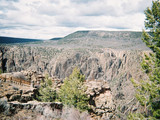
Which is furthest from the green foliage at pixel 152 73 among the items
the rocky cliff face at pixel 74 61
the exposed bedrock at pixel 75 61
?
the exposed bedrock at pixel 75 61

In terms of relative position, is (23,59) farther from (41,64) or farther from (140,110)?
(140,110)

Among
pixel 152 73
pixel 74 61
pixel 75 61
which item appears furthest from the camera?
pixel 75 61

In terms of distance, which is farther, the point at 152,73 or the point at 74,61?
the point at 74,61

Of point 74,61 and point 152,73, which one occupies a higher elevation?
point 152,73

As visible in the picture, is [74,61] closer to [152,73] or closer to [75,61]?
[75,61]

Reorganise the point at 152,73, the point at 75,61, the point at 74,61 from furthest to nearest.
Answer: the point at 75,61, the point at 74,61, the point at 152,73

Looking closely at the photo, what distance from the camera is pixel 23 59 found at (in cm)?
11250

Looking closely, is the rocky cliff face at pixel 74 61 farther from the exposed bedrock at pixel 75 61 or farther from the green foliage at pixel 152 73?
the green foliage at pixel 152 73

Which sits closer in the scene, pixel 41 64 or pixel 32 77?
pixel 32 77

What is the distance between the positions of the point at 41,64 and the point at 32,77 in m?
91.8

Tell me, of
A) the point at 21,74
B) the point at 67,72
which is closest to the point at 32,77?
the point at 21,74

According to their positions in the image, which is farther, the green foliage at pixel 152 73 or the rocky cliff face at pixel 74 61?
the rocky cliff face at pixel 74 61

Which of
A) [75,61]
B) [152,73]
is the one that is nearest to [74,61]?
[75,61]

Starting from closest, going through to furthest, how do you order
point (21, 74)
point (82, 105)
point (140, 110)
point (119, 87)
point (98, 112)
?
1. point (140, 110)
2. point (82, 105)
3. point (98, 112)
4. point (21, 74)
5. point (119, 87)
